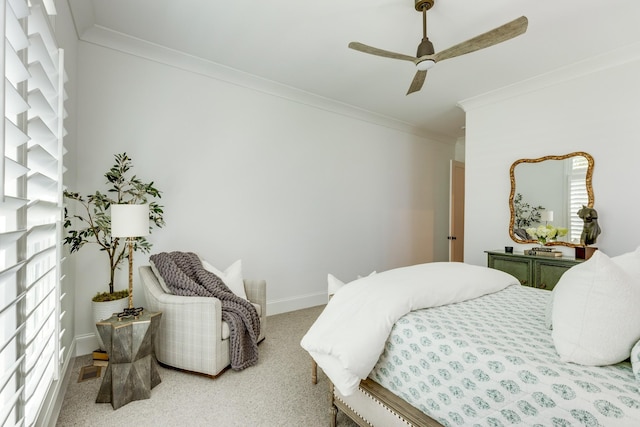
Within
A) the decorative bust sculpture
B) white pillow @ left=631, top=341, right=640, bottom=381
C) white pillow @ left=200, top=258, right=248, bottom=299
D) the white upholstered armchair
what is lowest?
the white upholstered armchair

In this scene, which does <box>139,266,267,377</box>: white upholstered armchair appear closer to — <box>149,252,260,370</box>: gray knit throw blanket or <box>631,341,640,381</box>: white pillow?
<box>149,252,260,370</box>: gray knit throw blanket

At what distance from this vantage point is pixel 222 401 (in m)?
2.00

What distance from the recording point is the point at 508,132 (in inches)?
147

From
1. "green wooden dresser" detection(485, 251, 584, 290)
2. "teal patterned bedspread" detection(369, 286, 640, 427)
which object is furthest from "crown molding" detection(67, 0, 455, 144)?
"teal patterned bedspread" detection(369, 286, 640, 427)

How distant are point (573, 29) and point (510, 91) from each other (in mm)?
1095

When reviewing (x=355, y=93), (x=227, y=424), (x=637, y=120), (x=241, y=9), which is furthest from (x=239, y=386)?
(x=637, y=120)

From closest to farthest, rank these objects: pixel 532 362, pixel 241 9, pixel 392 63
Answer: pixel 532 362 < pixel 241 9 < pixel 392 63

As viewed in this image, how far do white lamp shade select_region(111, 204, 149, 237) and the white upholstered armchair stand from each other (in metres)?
0.61

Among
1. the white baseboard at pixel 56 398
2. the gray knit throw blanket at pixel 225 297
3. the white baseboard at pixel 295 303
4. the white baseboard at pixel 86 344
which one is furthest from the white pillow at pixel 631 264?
the white baseboard at pixel 86 344

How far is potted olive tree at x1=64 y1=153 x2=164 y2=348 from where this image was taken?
96.0 inches

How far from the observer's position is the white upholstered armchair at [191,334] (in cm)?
223

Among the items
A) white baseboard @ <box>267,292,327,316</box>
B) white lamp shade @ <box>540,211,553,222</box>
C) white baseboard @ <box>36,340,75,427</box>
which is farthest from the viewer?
white baseboard @ <box>267,292,327,316</box>

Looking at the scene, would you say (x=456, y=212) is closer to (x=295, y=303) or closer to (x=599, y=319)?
(x=295, y=303)

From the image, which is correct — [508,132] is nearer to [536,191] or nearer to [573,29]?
[536,191]
